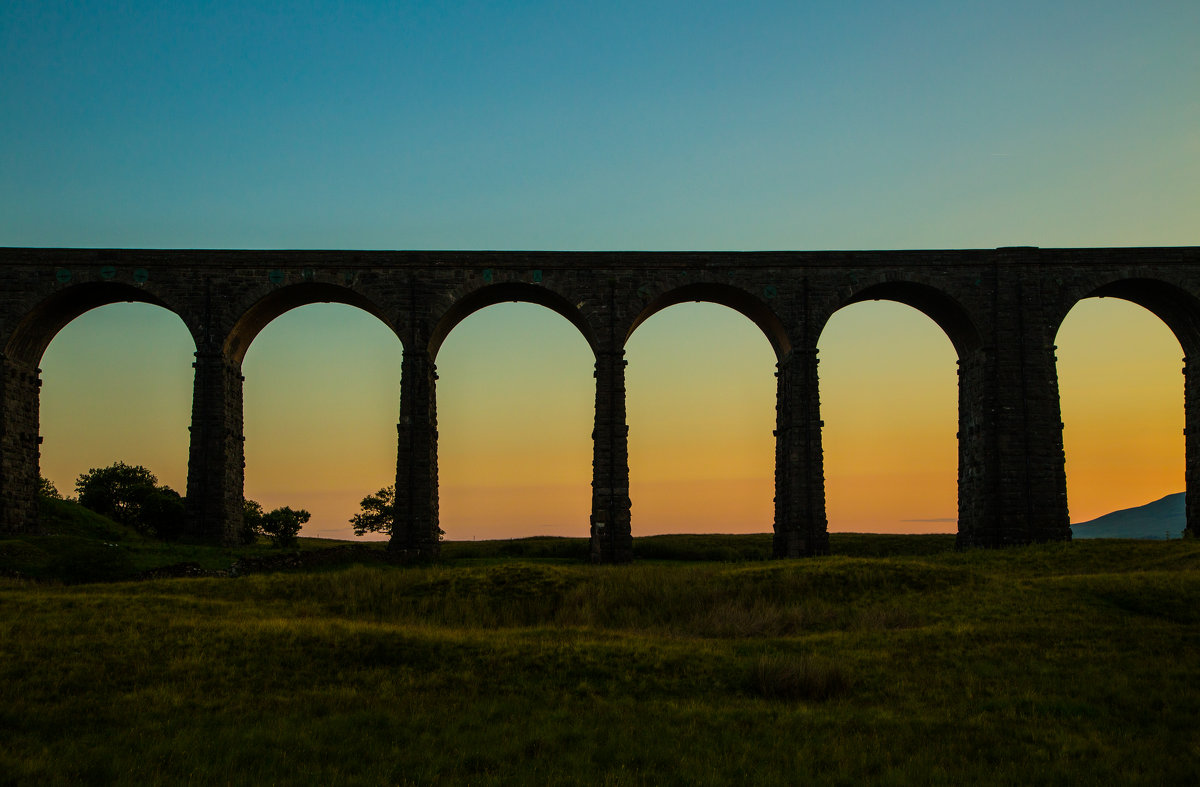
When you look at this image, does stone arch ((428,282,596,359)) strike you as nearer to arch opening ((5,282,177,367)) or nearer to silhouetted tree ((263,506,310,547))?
arch opening ((5,282,177,367))

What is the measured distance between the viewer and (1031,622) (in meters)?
18.1

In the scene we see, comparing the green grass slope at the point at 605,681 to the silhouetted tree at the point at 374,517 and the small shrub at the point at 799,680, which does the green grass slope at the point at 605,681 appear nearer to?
the small shrub at the point at 799,680

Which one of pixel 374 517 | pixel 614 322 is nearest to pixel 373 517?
pixel 374 517

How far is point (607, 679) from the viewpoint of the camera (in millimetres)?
14578

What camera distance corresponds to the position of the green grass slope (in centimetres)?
1067

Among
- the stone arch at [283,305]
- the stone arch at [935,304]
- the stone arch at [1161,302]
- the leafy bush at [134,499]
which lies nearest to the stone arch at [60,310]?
the stone arch at [283,305]

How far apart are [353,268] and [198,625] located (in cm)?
1793

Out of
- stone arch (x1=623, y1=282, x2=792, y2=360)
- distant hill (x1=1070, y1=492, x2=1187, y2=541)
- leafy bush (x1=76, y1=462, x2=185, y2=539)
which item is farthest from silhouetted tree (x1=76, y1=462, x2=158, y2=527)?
distant hill (x1=1070, y1=492, x2=1187, y2=541)

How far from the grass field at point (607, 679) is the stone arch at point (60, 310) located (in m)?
11.4

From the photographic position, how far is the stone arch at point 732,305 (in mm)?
32688

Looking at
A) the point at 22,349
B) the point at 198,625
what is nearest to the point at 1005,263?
the point at 198,625

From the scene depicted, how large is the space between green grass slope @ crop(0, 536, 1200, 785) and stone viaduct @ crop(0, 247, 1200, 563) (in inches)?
354

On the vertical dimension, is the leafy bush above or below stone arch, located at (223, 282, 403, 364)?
below

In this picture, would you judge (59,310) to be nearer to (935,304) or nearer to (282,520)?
(282,520)
